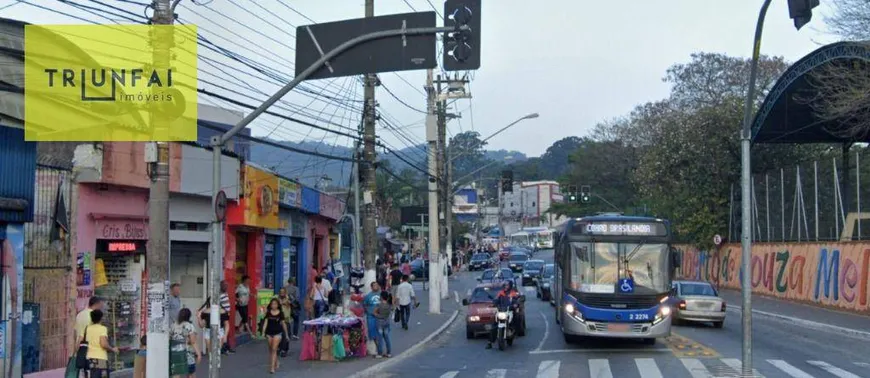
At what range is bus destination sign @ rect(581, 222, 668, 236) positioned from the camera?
66.7 ft

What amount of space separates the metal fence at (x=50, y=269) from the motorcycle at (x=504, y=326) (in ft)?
32.2

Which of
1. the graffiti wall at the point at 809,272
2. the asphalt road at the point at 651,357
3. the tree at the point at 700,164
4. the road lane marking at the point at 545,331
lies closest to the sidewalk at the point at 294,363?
the asphalt road at the point at 651,357

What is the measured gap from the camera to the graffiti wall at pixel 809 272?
33.0 m

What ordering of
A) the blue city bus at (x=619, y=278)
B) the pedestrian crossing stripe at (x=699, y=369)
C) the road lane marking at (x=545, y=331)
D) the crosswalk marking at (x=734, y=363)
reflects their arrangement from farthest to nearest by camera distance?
1. the road lane marking at (x=545, y=331)
2. the blue city bus at (x=619, y=278)
3. the crosswalk marking at (x=734, y=363)
4. the pedestrian crossing stripe at (x=699, y=369)

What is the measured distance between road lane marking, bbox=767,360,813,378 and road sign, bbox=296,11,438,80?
8750 millimetres

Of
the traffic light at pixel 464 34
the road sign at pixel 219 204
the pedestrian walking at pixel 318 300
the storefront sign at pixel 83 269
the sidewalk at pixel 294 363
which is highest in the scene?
the traffic light at pixel 464 34

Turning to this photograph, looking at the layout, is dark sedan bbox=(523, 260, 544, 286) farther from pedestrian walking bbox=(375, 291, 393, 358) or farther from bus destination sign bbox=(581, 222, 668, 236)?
pedestrian walking bbox=(375, 291, 393, 358)

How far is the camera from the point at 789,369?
56.3ft

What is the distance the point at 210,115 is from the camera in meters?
34.0

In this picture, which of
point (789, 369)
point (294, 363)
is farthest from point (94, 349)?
point (789, 369)

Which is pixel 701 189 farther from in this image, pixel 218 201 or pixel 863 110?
pixel 218 201

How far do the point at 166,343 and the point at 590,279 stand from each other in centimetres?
1049

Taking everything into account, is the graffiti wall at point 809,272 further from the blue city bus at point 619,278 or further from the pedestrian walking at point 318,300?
the pedestrian walking at point 318,300

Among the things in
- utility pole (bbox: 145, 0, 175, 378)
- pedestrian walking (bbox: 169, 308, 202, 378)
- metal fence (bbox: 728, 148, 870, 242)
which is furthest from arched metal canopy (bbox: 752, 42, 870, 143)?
pedestrian walking (bbox: 169, 308, 202, 378)
